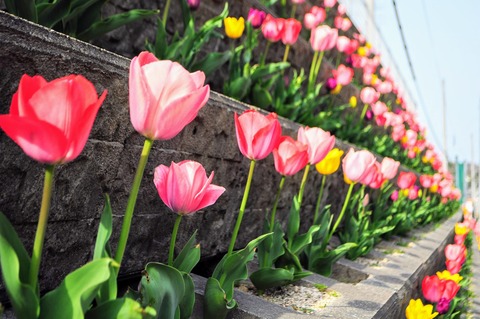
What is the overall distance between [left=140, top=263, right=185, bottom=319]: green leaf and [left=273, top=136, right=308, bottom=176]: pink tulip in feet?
2.08

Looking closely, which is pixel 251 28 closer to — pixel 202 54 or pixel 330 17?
pixel 202 54

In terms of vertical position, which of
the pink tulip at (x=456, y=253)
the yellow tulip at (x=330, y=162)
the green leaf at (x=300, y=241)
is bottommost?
the pink tulip at (x=456, y=253)

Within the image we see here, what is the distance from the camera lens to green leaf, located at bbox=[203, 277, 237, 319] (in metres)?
1.35

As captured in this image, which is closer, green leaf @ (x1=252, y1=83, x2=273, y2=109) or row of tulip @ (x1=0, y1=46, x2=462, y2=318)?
row of tulip @ (x1=0, y1=46, x2=462, y2=318)

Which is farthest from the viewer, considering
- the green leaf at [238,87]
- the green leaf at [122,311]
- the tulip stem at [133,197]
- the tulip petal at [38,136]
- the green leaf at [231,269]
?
the green leaf at [238,87]

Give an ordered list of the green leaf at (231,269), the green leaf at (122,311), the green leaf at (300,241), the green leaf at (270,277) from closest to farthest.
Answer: the green leaf at (122,311) < the green leaf at (231,269) < the green leaf at (270,277) < the green leaf at (300,241)

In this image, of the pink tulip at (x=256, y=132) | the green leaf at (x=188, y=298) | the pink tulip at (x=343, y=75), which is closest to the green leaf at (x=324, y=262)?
the pink tulip at (x=256, y=132)

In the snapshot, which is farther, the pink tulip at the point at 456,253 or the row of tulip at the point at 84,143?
the pink tulip at the point at 456,253

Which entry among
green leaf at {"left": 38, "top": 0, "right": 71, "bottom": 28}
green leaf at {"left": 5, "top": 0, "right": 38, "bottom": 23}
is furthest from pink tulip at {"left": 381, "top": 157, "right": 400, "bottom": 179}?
green leaf at {"left": 5, "top": 0, "right": 38, "bottom": 23}

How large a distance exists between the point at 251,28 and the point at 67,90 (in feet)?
8.11

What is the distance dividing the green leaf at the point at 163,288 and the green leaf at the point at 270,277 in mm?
691

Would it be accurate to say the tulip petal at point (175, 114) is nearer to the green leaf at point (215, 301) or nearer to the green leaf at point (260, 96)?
the green leaf at point (215, 301)

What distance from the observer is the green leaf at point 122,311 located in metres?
0.81

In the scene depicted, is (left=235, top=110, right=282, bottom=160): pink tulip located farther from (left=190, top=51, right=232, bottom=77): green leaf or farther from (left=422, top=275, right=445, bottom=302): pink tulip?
(left=422, top=275, right=445, bottom=302): pink tulip
